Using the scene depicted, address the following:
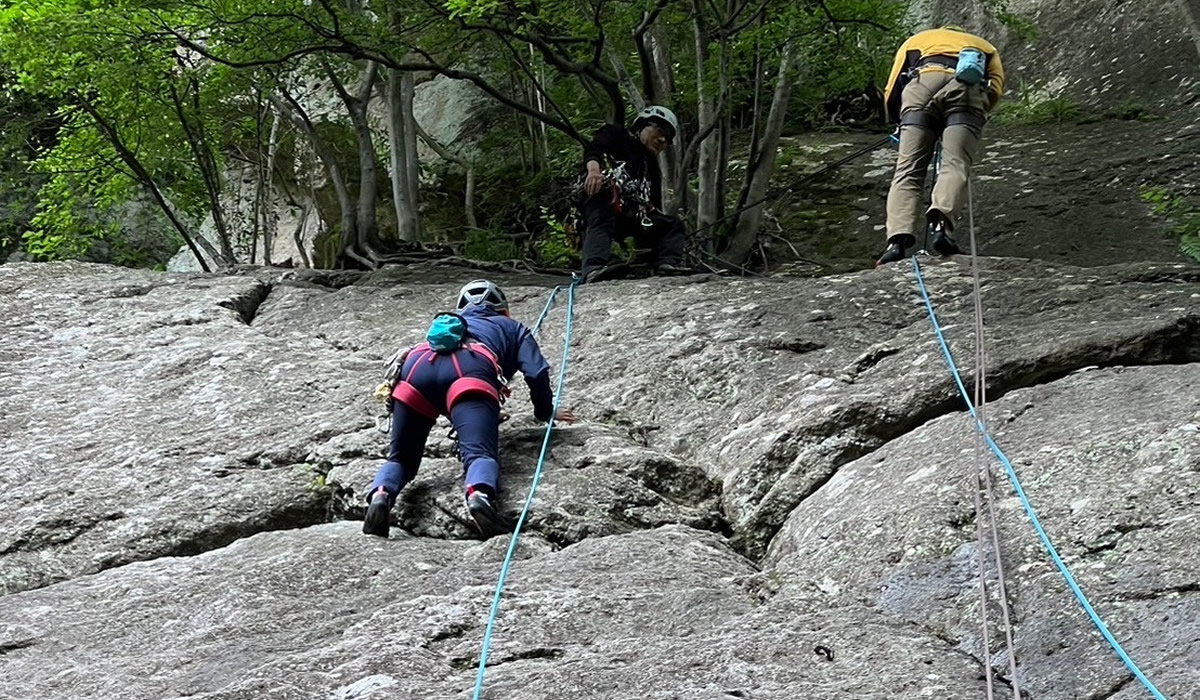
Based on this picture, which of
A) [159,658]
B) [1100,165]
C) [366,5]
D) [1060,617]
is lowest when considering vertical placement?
[159,658]

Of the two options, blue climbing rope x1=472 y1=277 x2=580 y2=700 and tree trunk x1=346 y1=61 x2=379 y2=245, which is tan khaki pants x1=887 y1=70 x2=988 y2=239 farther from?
tree trunk x1=346 y1=61 x2=379 y2=245

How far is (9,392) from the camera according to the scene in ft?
23.1

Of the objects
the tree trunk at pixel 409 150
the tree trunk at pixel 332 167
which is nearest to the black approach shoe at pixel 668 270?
the tree trunk at pixel 332 167

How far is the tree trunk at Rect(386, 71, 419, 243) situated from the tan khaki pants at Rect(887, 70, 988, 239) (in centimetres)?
604

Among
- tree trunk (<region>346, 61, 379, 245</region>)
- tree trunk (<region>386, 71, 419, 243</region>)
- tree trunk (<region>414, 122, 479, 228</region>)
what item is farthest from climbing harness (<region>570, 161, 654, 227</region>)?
tree trunk (<region>414, 122, 479, 228</region>)

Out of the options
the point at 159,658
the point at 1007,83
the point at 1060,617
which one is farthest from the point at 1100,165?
the point at 159,658

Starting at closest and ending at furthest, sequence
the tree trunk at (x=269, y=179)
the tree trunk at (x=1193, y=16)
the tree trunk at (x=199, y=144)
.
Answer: the tree trunk at (x=1193, y=16) → the tree trunk at (x=199, y=144) → the tree trunk at (x=269, y=179)

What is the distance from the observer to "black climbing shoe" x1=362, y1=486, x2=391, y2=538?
16.0 ft

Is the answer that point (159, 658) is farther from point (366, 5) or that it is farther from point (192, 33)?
point (366, 5)

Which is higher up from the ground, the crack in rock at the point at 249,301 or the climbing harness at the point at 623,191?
the climbing harness at the point at 623,191

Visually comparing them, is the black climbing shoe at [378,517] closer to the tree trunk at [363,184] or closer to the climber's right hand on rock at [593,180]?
the climber's right hand on rock at [593,180]

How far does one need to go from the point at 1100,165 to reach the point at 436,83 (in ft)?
31.1

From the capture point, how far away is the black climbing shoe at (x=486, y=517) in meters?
4.72

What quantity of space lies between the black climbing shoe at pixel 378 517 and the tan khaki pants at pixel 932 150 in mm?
3935
